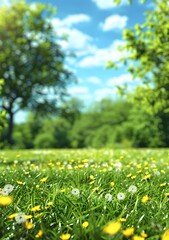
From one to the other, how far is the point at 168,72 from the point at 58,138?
174 feet

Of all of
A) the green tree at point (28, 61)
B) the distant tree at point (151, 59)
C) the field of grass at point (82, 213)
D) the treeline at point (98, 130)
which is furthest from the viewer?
the treeline at point (98, 130)

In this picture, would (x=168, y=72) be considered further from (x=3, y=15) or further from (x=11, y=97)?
(x=3, y=15)

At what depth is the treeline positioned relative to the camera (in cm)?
5281

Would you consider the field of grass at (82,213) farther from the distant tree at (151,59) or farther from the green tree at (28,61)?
the green tree at (28,61)

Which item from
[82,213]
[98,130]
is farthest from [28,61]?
[98,130]

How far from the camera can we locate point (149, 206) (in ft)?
13.3

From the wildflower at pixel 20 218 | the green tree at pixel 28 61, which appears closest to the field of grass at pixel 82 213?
the wildflower at pixel 20 218

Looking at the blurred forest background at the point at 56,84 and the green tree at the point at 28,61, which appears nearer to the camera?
the blurred forest background at the point at 56,84

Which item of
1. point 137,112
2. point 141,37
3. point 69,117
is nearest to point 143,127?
point 137,112

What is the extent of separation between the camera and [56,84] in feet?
121

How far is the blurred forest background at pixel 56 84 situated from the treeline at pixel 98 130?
139 millimetres

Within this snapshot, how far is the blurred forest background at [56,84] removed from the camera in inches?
834

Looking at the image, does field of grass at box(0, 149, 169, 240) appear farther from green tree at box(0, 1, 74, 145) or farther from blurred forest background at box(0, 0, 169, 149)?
green tree at box(0, 1, 74, 145)

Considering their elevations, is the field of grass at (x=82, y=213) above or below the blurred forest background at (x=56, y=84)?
below
